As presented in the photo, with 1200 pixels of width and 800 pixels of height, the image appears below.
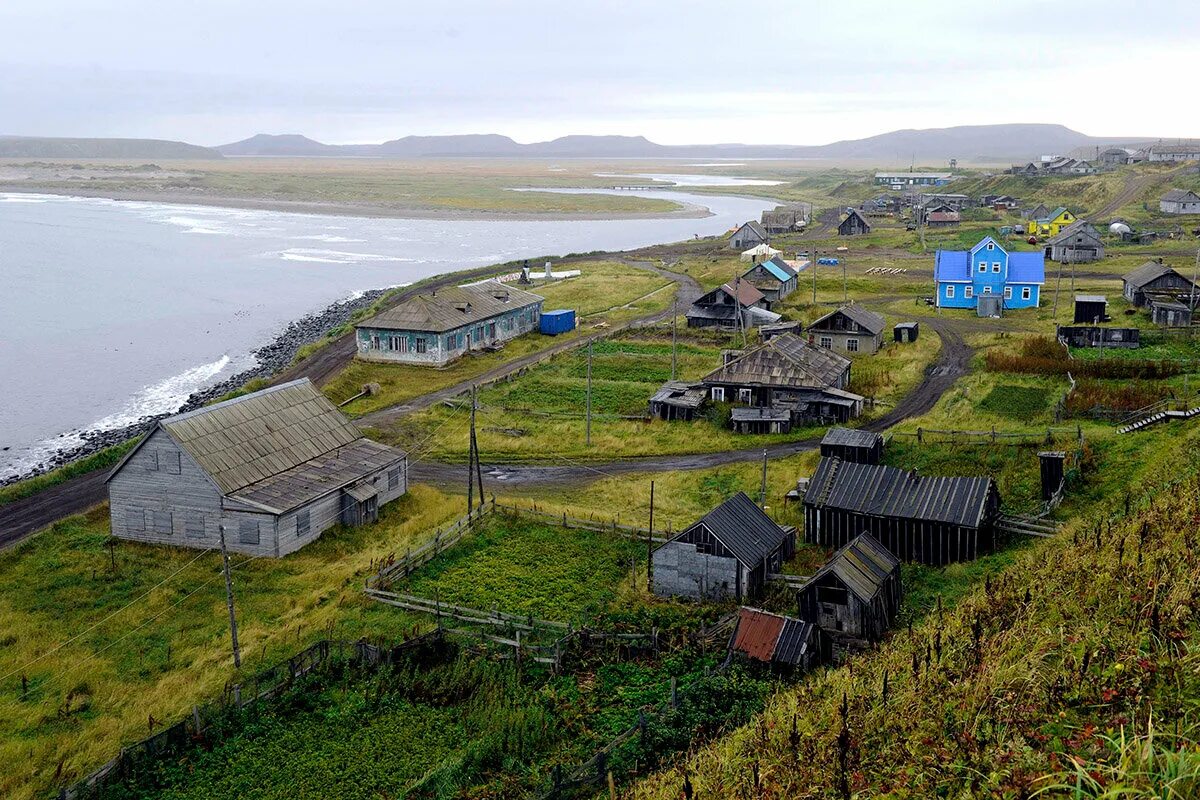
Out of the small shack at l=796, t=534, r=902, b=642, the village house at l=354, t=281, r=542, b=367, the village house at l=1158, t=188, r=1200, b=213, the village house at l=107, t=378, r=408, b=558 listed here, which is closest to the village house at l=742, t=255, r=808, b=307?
the village house at l=354, t=281, r=542, b=367

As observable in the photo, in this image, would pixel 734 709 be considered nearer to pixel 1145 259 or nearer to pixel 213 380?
pixel 213 380

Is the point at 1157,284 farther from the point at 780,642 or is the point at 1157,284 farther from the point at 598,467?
the point at 780,642

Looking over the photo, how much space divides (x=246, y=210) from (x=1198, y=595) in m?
201

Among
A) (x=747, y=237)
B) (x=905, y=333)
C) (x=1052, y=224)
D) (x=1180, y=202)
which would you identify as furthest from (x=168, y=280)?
(x=1180, y=202)

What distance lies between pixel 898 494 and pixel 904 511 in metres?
0.87

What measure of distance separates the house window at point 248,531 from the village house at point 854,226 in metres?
107

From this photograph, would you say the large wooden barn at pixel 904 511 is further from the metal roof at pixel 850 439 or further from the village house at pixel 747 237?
the village house at pixel 747 237

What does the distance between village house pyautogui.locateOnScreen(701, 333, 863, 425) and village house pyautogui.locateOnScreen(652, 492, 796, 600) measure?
60.6ft

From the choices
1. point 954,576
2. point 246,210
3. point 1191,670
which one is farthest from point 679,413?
point 246,210

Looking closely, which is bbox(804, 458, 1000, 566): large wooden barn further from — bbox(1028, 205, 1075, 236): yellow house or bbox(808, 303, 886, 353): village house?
bbox(1028, 205, 1075, 236): yellow house

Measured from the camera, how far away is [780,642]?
22.2 metres

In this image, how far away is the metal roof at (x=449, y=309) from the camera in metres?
60.1

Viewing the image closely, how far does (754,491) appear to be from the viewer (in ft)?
120

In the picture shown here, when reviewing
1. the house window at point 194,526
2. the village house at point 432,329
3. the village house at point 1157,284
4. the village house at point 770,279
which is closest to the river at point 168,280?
the village house at point 432,329
